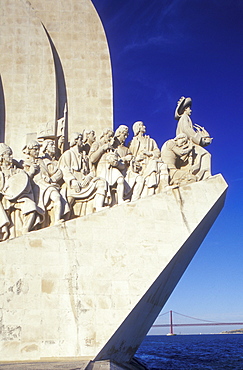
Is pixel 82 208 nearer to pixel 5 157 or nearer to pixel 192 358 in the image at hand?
pixel 5 157

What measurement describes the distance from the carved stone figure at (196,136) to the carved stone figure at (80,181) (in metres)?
1.85

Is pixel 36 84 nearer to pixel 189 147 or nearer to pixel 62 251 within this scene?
pixel 189 147

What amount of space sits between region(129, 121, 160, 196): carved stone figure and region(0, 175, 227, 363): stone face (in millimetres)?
746

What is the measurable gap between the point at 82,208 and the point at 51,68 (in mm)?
3777

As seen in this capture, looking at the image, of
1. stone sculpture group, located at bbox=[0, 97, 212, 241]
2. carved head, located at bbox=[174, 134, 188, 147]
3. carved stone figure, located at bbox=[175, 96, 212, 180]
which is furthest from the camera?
carved head, located at bbox=[174, 134, 188, 147]

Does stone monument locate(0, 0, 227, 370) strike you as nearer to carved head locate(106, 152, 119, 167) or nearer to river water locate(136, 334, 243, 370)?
carved head locate(106, 152, 119, 167)

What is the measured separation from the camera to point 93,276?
20.9ft

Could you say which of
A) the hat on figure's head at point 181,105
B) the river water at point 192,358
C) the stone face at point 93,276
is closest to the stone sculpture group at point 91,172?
the hat on figure's head at point 181,105

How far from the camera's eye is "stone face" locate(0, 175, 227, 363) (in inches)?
235

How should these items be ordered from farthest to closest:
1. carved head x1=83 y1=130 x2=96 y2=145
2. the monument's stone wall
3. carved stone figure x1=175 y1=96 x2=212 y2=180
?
the monument's stone wall < carved head x1=83 y1=130 x2=96 y2=145 < carved stone figure x1=175 y1=96 x2=212 y2=180

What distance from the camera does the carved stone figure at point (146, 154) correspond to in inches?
312

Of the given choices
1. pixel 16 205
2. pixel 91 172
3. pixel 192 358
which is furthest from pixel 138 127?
pixel 192 358

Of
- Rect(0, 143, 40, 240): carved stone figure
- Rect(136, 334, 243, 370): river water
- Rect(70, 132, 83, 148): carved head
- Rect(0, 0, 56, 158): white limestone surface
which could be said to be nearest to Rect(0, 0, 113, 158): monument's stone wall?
Rect(0, 0, 56, 158): white limestone surface

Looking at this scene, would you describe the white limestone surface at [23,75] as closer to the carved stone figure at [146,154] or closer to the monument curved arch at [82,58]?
the monument curved arch at [82,58]
